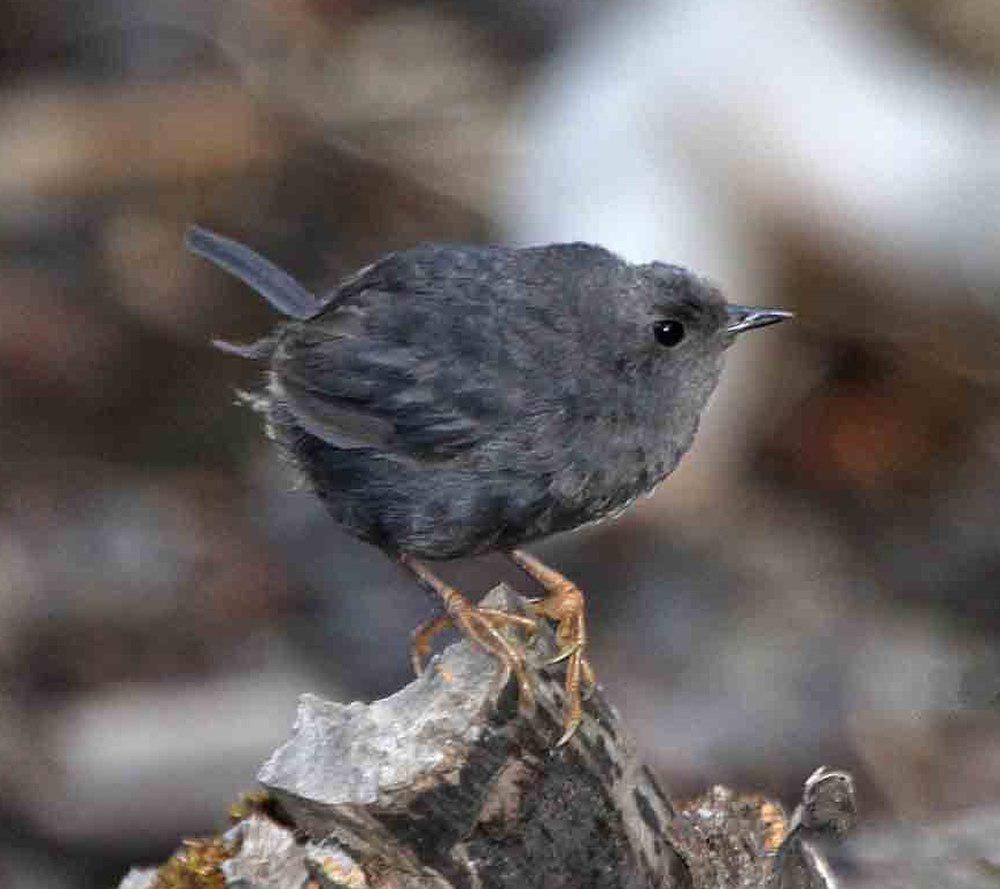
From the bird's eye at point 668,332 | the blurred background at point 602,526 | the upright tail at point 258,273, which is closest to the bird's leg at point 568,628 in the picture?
the bird's eye at point 668,332

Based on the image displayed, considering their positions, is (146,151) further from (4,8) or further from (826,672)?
(826,672)

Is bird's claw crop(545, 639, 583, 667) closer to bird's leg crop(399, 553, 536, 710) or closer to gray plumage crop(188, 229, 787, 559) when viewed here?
bird's leg crop(399, 553, 536, 710)

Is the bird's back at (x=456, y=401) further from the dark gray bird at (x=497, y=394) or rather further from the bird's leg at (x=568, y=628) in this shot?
the bird's leg at (x=568, y=628)

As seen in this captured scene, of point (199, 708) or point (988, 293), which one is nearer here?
point (199, 708)

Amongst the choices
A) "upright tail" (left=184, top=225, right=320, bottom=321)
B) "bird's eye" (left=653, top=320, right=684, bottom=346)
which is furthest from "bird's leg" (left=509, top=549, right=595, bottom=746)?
"upright tail" (left=184, top=225, right=320, bottom=321)

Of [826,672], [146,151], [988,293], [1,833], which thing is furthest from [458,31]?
[1,833]

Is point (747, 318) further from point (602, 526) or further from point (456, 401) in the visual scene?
point (602, 526)
